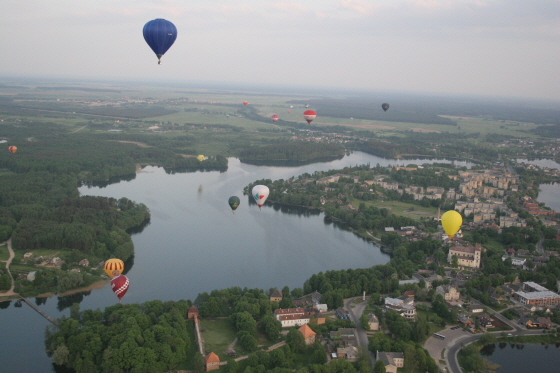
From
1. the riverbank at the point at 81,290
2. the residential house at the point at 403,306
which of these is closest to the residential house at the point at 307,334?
the residential house at the point at 403,306

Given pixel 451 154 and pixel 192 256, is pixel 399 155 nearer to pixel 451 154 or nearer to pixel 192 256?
pixel 451 154

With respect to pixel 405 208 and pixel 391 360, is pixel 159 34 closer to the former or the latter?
pixel 391 360

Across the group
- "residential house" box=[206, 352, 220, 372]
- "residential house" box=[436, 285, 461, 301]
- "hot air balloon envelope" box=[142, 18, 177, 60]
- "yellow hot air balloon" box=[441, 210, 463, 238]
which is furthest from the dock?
"yellow hot air balloon" box=[441, 210, 463, 238]

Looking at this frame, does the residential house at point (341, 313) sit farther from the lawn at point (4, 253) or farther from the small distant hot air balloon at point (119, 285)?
the lawn at point (4, 253)

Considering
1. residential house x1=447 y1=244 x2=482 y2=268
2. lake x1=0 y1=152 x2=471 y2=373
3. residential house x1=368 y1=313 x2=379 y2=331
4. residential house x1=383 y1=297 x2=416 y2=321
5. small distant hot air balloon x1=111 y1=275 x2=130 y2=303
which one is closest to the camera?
residential house x1=368 y1=313 x2=379 y2=331

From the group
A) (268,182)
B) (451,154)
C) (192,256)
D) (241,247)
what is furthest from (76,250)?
(451,154)

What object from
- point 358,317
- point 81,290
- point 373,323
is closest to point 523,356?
point 373,323

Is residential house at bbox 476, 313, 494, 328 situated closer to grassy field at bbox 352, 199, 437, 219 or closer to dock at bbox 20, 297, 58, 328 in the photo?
grassy field at bbox 352, 199, 437, 219
